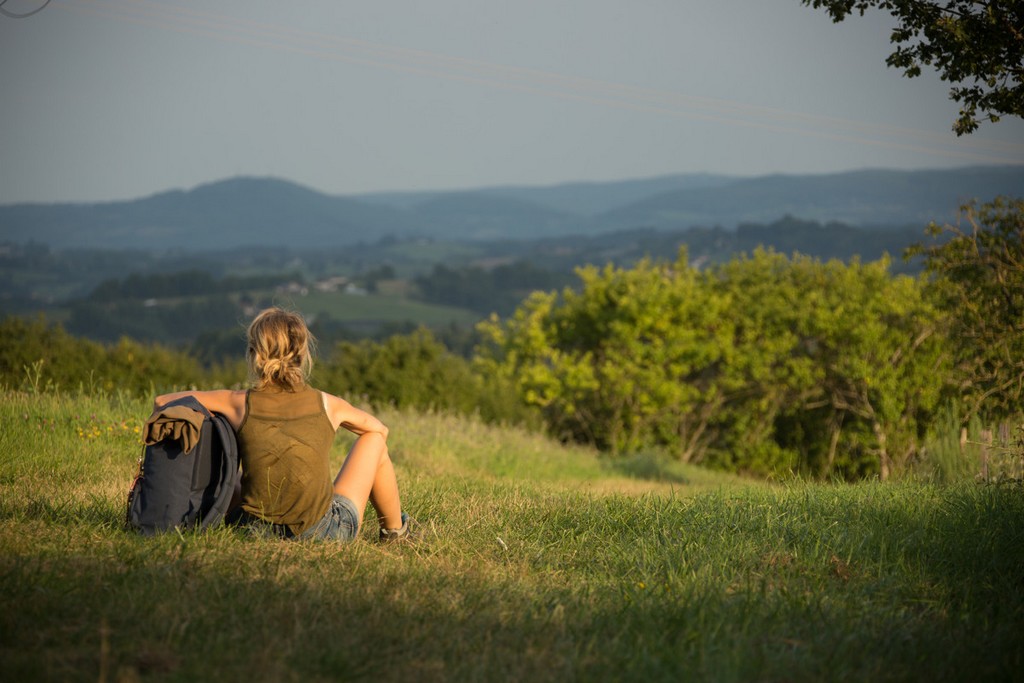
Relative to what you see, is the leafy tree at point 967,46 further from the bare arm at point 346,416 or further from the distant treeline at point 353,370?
the distant treeline at point 353,370

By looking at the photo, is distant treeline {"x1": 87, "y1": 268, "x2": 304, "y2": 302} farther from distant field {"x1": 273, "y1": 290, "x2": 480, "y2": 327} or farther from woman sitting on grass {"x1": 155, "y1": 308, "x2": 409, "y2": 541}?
woman sitting on grass {"x1": 155, "y1": 308, "x2": 409, "y2": 541}

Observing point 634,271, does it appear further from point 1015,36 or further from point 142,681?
point 142,681

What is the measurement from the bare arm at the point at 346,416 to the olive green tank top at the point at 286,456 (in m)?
0.04

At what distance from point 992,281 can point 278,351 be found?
9.56 metres

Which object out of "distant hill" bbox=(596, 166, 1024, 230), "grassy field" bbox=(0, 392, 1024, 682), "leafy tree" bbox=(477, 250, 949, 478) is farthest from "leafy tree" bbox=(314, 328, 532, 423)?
"distant hill" bbox=(596, 166, 1024, 230)

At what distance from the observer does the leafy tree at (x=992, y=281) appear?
10.9 m

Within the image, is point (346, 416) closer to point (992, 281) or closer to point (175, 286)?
point (992, 281)

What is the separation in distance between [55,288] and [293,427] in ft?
333

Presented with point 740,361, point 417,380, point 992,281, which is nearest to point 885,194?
point 740,361

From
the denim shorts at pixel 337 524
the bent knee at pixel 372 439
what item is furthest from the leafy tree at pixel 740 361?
the denim shorts at pixel 337 524

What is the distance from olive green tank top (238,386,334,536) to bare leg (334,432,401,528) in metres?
0.18

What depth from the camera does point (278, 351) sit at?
4551 millimetres

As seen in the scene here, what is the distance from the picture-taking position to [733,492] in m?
6.48

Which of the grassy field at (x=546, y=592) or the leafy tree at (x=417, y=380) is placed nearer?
the grassy field at (x=546, y=592)
